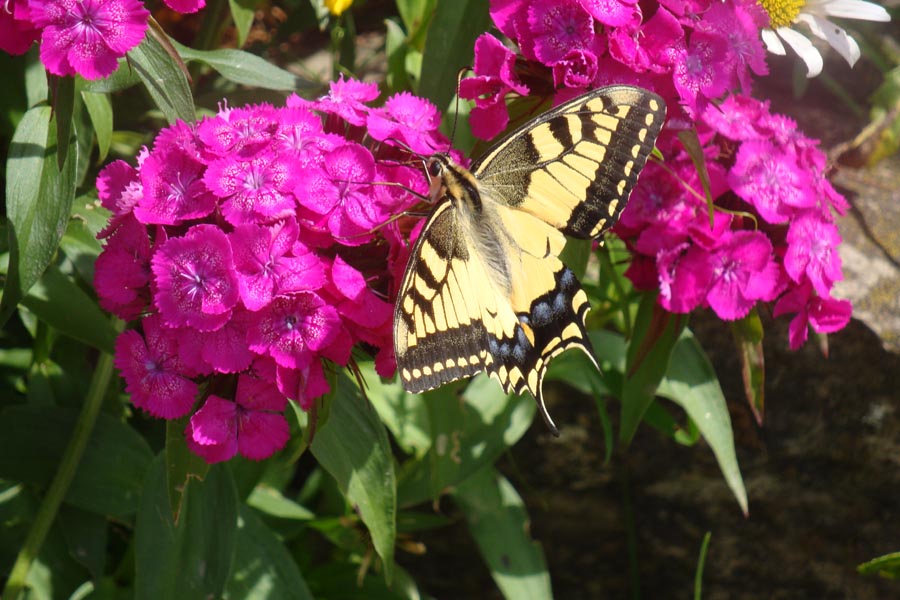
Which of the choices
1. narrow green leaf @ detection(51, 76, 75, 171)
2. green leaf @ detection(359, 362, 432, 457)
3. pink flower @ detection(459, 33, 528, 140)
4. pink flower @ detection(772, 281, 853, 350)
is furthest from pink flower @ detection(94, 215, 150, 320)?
pink flower @ detection(772, 281, 853, 350)

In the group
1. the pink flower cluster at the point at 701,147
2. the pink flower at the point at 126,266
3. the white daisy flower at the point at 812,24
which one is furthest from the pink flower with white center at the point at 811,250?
the pink flower at the point at 126,266

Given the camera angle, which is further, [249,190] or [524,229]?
[524,229]

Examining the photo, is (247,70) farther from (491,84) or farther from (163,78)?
(491,84)

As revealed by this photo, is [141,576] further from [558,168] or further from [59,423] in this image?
[558,168]

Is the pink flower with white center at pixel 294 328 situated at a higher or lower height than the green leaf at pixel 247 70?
lower

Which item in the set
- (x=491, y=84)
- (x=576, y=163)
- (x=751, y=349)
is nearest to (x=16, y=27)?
(x=491, y=84)

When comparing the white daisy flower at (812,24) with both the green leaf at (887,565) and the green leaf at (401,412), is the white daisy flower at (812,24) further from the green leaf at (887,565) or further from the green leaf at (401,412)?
the green leaf at (401,412)
